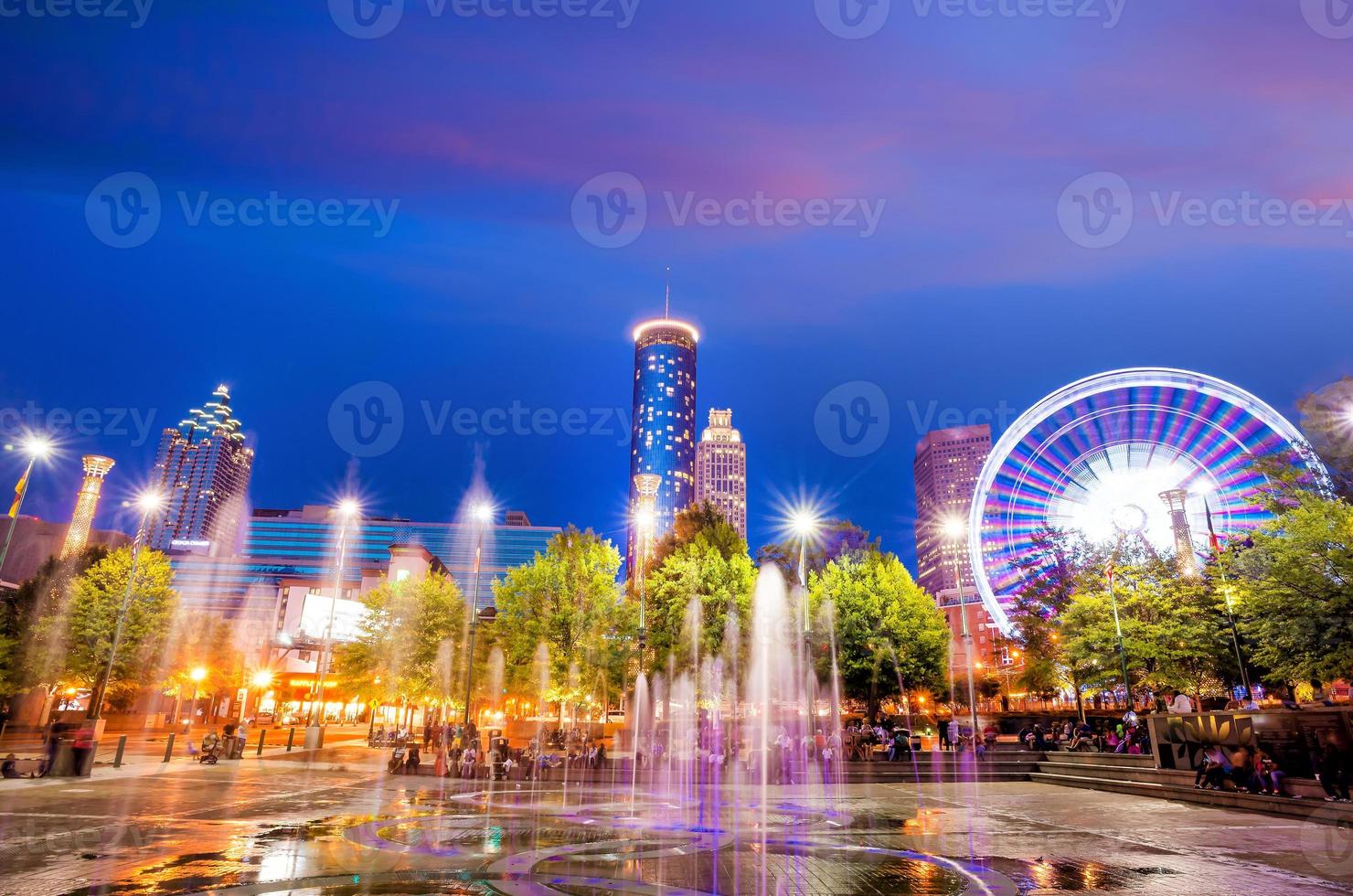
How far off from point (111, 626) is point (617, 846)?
49.0 metres

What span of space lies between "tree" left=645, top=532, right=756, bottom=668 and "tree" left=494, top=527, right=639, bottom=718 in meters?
2.31

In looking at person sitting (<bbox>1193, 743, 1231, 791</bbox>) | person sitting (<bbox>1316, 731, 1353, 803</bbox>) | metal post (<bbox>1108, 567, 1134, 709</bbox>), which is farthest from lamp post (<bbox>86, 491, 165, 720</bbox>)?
metal post (<bbox>1108, 567, 1134, 709</bbox>)

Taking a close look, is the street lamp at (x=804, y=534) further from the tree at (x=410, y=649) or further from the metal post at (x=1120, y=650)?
the tree at (x=410, y=649)

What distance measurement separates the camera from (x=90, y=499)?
→ 69.4m

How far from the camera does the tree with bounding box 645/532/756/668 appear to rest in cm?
4341

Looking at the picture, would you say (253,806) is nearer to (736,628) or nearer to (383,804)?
(383,804)

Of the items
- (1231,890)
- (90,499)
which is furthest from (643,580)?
(90,499)

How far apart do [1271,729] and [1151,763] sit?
6.07 metres

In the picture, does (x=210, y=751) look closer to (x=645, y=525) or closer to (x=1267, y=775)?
(x=1267, y=775)

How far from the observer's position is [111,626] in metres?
46.3

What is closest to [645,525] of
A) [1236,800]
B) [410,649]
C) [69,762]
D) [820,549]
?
[820,549]

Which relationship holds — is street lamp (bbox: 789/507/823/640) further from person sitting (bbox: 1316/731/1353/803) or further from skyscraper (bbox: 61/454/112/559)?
skyscraper (bbox: 61/454/112/559)

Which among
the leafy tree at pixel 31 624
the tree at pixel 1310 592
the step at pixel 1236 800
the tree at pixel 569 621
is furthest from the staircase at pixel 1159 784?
the leafy tree at pixel 31 624

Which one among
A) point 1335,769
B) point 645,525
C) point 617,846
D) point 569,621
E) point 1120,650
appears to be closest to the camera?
point 617,846
